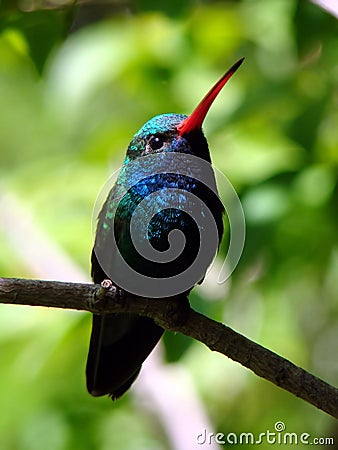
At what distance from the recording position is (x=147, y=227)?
11.0 ft

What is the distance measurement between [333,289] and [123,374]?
1.86 m

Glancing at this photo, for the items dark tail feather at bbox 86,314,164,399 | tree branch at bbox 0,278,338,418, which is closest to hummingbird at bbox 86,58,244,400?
dark tail feather at bbox 86,314,164,399

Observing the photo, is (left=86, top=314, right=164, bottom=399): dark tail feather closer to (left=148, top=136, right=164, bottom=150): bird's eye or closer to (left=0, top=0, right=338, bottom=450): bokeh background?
(left=0, top=0, right=338, bottom=450): bokeh background

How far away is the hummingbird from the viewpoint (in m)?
3.33

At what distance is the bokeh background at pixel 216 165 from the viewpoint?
12.3ft

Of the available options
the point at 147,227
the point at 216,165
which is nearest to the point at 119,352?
the point at 147,227

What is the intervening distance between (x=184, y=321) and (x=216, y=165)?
4.94 ft

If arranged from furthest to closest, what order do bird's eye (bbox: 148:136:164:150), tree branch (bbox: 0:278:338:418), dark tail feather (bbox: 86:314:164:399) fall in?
bird's eye (bbox: 148:136:164:150), dark tail feather (bbox: 86:314:164:399), tree branch (bbox: 0:278:338:418)

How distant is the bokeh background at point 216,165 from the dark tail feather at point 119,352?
15 cm

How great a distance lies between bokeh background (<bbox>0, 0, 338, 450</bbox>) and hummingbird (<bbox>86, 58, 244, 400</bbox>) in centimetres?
17

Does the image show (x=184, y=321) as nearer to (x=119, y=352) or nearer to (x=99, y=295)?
(x=99, y=295)

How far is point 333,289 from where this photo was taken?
5109 millimetres

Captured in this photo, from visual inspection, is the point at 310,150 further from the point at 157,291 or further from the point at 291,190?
the point at 157,291

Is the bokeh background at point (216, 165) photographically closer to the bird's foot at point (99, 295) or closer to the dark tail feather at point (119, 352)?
the dark tail feather at point (119, 352)
